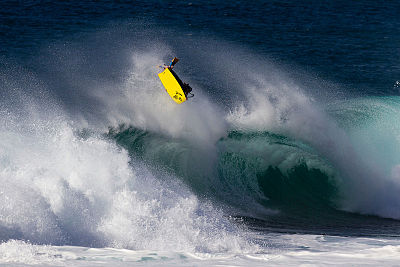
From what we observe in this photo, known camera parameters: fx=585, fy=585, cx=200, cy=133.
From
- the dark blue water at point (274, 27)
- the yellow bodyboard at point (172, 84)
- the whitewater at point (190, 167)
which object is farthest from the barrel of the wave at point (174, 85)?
the dark blue water at point (274, 27)

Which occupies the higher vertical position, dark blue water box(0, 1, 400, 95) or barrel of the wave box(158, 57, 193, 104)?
dark blue water box(0, 1, 400, 95)

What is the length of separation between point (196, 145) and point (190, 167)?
990mm

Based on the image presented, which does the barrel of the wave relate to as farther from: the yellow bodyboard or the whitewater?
the whitewater

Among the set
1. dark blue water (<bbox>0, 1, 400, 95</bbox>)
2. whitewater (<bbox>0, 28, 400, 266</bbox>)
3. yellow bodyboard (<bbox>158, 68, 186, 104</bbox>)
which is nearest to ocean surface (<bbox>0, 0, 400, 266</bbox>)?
whitewater (<bbox>0, 28, 400, 266</bbox>)

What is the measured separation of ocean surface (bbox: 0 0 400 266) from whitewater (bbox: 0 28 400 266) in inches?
1.8

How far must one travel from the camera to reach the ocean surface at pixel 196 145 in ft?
40.9

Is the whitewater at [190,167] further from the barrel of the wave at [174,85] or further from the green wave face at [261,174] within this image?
the barrel of the wave at [174,85]

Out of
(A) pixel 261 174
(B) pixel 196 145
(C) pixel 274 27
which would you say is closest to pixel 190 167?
(B) pixel 196 145

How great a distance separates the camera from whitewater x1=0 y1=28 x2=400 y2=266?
12344 millimetres

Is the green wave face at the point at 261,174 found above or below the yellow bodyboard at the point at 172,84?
below

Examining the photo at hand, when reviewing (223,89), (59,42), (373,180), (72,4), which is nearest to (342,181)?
(373,180)

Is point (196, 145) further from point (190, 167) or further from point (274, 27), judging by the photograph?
point (274, 27)

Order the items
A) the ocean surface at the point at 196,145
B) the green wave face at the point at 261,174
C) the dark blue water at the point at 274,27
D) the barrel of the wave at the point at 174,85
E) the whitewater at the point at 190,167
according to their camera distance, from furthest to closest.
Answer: the dark blue water at the point at 274,27
the green wave face at the point at 261,174
the barrel of the wave at the point at 174,85
the ocean surface at the point at 196,145
the whitewater at the point at 190,167

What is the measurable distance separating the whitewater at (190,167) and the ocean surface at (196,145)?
1.8 inches
